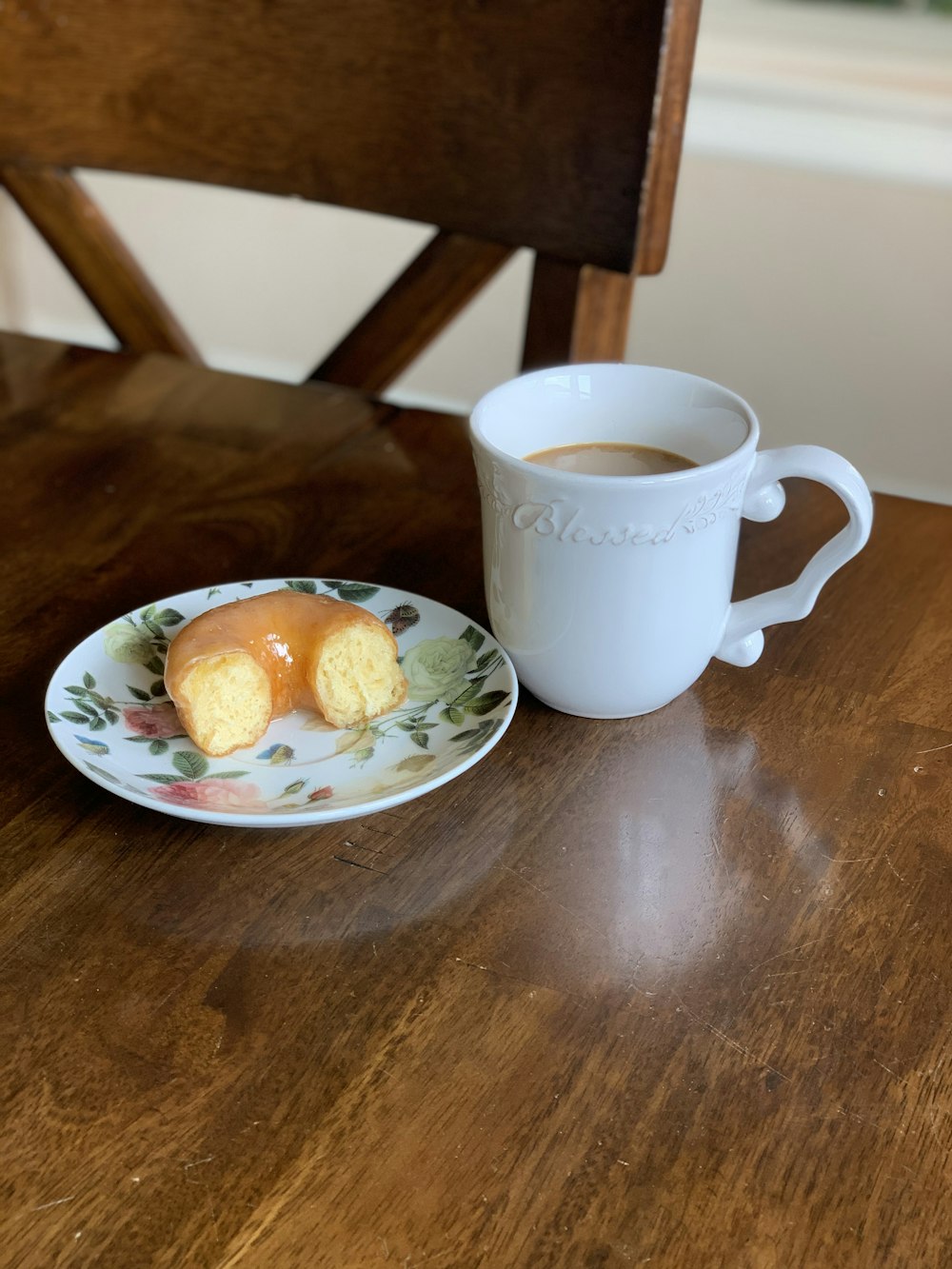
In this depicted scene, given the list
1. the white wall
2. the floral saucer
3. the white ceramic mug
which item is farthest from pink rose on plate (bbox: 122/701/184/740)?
the white wall

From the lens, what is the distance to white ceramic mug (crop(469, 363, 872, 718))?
49cm

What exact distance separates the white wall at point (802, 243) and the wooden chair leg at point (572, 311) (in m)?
0.97

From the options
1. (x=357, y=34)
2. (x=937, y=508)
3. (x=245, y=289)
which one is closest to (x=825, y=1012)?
(x=937, y=508)

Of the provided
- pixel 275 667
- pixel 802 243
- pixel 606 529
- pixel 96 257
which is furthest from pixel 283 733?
pixel 802 243

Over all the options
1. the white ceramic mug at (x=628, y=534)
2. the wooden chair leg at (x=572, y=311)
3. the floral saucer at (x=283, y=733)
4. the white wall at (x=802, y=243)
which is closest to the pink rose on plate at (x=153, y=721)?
the floral saucer at (x=283, y=733)

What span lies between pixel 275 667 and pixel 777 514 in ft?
0.73

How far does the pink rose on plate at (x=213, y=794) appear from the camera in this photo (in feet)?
1.52

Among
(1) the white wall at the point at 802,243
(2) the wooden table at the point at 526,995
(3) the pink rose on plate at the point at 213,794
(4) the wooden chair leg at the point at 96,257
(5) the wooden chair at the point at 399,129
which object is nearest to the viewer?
(2) the wooden table at the point at 526,995

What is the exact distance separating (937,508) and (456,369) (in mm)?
1411

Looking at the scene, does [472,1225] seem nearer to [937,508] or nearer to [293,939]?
[293,939]

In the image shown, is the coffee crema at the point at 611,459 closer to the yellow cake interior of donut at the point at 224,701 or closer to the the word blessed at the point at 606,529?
the the word blessed at the point at 606,529

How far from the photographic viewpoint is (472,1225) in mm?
344

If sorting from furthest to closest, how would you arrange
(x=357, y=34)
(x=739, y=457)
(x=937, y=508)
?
1. (x=357, y=34)
2. (x=937, y=508)
3. (x=739, y=457)

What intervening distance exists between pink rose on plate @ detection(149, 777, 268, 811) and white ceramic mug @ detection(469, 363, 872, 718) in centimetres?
13
